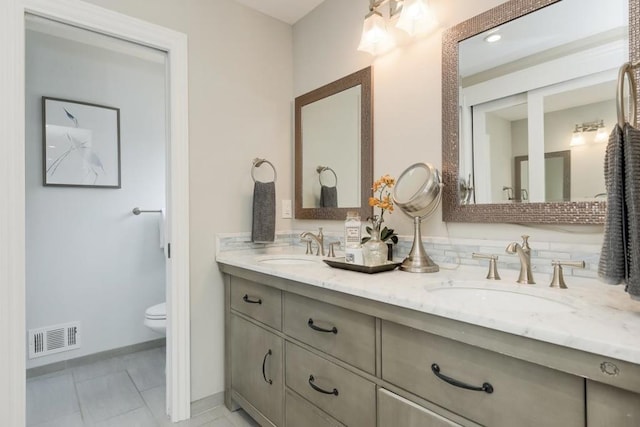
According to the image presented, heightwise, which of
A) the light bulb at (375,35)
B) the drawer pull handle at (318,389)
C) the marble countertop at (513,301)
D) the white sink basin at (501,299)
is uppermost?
the light bulb at (375,35)

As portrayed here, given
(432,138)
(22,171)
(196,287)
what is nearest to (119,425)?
(196,287)

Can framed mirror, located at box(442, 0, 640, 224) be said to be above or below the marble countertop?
above

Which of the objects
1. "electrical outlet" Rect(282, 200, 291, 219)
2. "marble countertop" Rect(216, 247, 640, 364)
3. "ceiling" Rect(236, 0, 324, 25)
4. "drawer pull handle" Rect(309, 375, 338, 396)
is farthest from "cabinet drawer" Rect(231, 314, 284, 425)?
"ceiling" Rect(236, 0, 324, 25)

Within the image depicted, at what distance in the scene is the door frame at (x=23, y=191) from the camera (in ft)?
4.78

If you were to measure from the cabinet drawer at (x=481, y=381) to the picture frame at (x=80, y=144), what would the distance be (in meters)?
2.49

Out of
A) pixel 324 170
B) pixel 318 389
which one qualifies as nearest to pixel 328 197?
pixel 324 170

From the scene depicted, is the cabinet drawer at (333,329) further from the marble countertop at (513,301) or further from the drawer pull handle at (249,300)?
the drawer pull handle at (249,300)

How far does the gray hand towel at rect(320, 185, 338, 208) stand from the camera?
2055mm

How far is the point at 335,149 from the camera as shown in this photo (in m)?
2.04

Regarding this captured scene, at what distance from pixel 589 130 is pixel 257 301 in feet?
4.82

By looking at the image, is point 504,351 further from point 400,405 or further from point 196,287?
point 196,287

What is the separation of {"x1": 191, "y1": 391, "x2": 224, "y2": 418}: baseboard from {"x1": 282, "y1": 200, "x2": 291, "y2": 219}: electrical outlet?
1.13 m

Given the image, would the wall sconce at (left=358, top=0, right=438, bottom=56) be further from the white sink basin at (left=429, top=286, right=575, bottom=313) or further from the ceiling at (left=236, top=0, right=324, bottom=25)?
the white sink basin at (left=429, top=286, right=575, bottom=313)

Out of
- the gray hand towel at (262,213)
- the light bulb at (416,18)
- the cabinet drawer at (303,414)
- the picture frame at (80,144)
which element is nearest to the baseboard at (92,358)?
the picture frame at (80,144)
